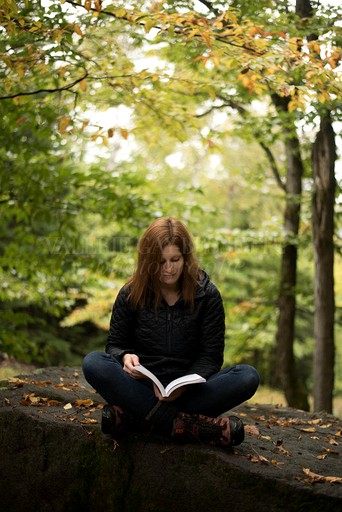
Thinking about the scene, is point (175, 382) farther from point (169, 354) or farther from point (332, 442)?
point (332, 442)

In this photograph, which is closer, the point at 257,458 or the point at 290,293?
the point at 257,458

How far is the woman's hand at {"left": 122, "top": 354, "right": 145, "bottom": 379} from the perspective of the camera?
121 inches

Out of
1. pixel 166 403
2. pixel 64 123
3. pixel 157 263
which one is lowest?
pixel 166 403

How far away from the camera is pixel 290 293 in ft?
26.7

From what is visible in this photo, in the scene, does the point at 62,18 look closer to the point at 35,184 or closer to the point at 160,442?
the point at 35,184

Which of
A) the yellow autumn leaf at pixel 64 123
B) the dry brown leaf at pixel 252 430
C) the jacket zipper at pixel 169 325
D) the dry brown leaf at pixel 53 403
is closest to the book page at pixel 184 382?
the jacket zipper at pixel 169 325

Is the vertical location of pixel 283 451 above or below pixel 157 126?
below

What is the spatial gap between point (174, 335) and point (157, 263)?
44cm

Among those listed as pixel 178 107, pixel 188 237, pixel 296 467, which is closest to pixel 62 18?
pixel 178 107

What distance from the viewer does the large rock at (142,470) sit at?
2.84 meters

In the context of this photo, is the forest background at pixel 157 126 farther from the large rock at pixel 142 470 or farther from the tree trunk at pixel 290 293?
the large rock at pixel 142 470

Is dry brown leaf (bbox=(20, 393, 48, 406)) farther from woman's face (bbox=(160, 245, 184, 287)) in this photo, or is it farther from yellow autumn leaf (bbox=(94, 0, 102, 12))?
yellow autumn leaf (bbox=(94, 0, 102, 12))

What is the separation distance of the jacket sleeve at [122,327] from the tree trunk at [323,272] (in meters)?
3.91

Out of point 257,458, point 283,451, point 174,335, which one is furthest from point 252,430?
point 174,335
